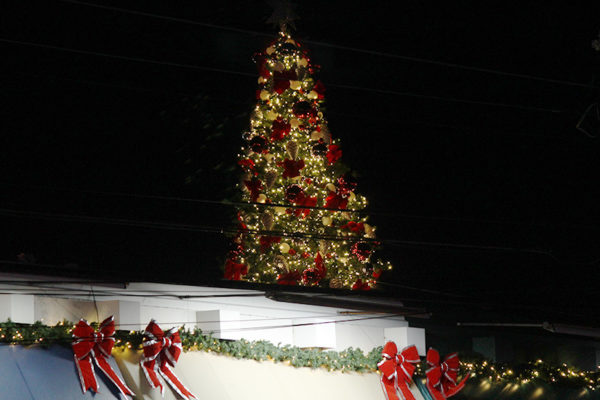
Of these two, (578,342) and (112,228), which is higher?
(112,228)

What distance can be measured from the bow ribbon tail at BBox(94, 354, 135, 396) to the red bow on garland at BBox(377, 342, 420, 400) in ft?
14.7

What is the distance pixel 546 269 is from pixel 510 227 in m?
1.82

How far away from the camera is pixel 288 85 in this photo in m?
12.5

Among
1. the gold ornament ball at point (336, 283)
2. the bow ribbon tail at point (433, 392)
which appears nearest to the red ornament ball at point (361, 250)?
the gold ornament ball at point (336, 283)

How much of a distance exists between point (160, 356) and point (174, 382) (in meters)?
0.38

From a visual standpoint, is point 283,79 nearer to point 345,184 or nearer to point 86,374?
point 345,184

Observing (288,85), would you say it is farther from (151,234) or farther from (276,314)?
(151,234)

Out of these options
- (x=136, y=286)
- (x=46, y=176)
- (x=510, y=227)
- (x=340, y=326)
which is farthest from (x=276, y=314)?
(x=510, y=227)

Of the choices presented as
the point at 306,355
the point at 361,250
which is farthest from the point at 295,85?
the point at 306,355

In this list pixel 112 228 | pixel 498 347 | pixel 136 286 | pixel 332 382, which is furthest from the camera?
pixel 112 228

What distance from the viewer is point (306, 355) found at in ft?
38.9

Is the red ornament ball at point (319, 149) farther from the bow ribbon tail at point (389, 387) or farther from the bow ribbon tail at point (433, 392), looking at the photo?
the bow ribbon tail at point (433, 392)

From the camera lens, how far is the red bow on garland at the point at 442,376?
13.0m

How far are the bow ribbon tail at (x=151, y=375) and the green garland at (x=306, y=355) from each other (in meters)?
0.23
